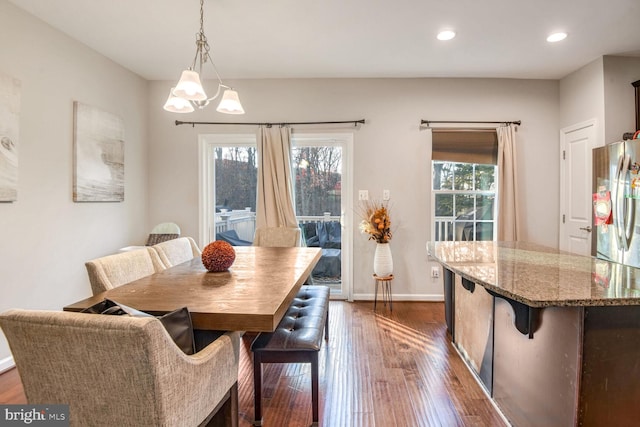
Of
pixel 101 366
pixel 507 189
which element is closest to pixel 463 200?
pixel 507 189

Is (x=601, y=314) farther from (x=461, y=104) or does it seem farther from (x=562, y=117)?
(x=562, y=117)

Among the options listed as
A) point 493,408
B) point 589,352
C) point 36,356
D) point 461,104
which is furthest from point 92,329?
point 461,104

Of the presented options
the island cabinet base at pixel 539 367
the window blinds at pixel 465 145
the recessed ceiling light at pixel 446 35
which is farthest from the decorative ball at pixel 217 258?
the window blinds at pixel 465 145

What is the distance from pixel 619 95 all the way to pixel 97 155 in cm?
509

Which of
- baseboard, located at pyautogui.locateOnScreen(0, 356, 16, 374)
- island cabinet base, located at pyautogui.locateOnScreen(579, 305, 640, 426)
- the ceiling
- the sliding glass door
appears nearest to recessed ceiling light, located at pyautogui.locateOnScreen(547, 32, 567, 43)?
the ceiling

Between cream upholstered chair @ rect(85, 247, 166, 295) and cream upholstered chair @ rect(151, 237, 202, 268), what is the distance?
2.5 inches

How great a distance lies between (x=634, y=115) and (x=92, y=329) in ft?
14.8

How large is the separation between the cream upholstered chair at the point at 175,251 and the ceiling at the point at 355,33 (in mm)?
1763

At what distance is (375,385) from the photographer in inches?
83.3

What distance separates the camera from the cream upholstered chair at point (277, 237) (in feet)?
10.5

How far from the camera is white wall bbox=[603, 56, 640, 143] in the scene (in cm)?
319

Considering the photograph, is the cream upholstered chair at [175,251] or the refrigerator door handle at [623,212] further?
the refrigerator door handle at [623,212]

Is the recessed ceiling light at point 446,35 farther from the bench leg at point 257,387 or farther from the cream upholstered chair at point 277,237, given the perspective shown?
the bench leg at point 257,387

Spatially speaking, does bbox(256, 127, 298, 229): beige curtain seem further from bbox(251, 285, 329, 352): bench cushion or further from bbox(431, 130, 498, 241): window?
bbox(431, 130, 498, 241): window
